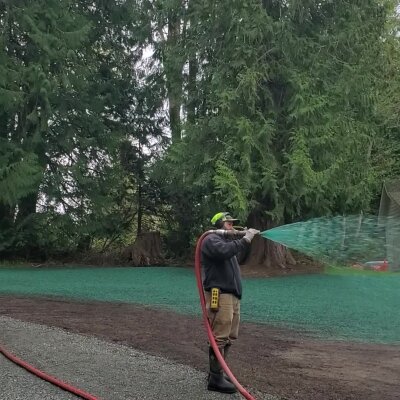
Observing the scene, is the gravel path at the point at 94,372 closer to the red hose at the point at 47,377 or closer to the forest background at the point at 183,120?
the red hose at the point at 47,377

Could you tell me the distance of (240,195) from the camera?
777 inches

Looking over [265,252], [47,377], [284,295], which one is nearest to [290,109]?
[265,252]

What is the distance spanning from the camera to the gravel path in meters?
5.85

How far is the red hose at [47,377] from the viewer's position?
5688 mm

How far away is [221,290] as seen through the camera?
619 centimetres

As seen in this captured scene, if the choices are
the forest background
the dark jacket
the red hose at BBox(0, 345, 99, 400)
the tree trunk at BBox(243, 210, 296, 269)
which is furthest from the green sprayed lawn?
the red hose at BBox(0, 345, 99, 400)

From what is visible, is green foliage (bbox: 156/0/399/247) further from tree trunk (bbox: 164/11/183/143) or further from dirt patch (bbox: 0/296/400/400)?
dirt patch (bbox: 0/296/400/400)

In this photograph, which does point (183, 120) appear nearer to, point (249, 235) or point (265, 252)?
point (265, 252)

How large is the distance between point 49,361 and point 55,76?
64.5 feet

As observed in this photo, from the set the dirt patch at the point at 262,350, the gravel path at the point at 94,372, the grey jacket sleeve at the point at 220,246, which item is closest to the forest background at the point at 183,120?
the dirt patch at the point at 262,350

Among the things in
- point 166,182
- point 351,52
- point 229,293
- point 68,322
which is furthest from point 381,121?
point 229,293

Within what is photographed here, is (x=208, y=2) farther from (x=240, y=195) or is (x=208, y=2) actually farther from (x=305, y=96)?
(x=240, y=195)

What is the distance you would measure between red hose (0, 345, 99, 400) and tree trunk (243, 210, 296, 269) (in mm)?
14764

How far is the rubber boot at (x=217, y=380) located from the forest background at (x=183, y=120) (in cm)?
1365
